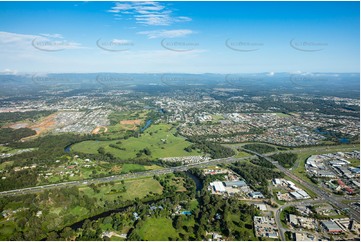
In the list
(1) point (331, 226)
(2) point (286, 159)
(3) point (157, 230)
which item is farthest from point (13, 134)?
(1) point (331, 226)

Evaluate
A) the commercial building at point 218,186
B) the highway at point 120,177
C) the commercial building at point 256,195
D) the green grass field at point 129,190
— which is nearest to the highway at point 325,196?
the commercial building at point 256,195

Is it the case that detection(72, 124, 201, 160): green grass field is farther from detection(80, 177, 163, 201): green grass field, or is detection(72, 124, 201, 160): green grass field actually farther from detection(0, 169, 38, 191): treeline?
detection(0, 169, 38, 191): treeline

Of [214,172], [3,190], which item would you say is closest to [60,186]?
[3,190]

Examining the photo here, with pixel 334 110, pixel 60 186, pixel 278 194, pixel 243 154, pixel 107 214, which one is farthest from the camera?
pixel 334 110

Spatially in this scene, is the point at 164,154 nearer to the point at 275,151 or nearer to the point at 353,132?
the point at 275,151

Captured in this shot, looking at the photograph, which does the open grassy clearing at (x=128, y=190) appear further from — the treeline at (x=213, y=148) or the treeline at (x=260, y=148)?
the treeline at (x=260, y=148)

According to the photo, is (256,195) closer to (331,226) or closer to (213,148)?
(331,226)
